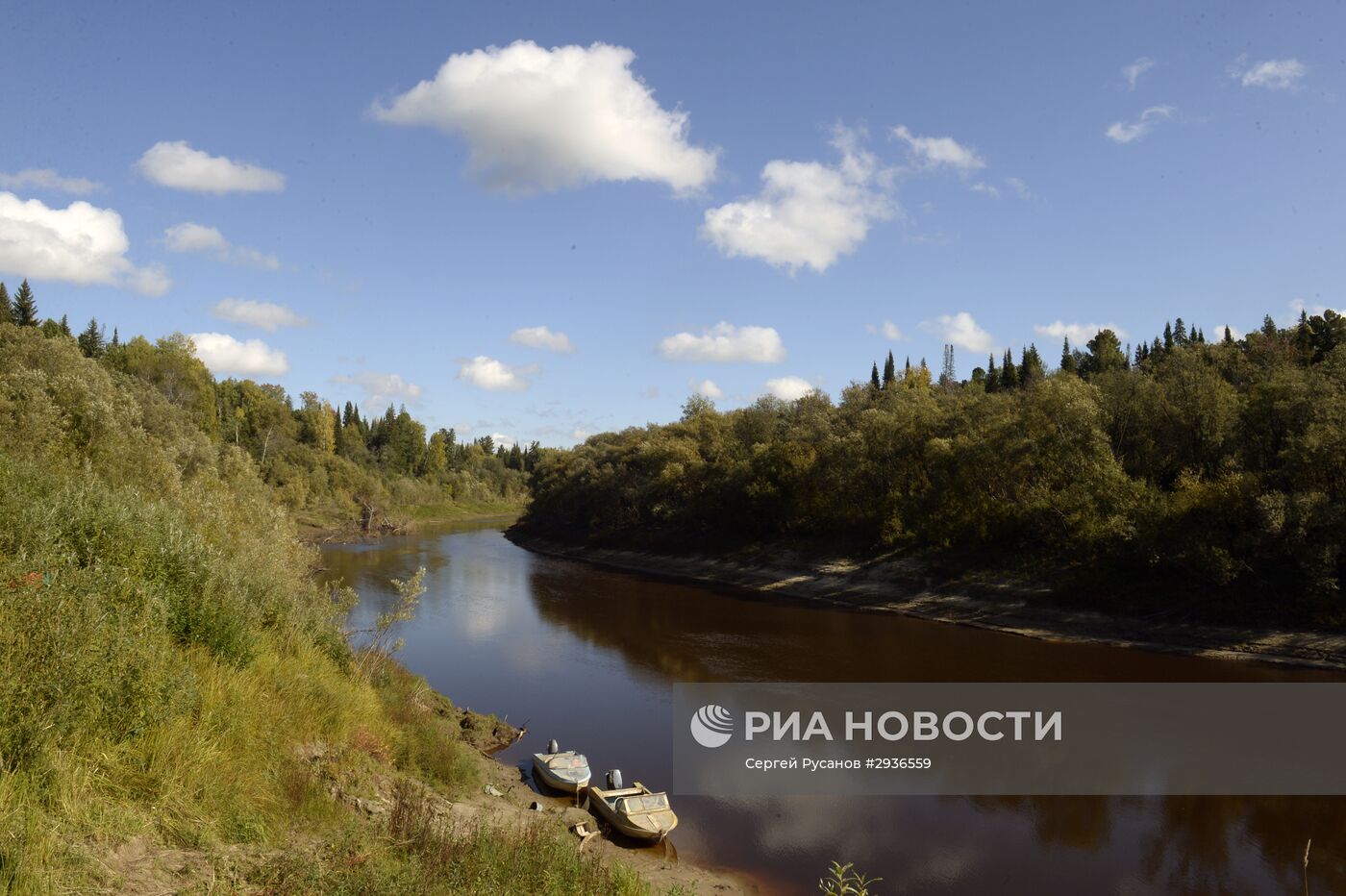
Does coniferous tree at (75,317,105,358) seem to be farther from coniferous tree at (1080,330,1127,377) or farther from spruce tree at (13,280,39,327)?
coniferous tree at (1080,330,1127,377)

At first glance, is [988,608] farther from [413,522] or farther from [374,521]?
[413,522]

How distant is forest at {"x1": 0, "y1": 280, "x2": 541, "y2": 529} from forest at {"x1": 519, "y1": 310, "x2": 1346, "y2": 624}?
40.5 m

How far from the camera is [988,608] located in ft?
121

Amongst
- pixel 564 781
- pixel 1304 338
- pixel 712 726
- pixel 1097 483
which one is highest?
pixel 1304 338

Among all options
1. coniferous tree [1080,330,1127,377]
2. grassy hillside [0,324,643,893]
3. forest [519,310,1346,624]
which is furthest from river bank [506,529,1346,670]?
coniferous tree [1080,330,1127,377]

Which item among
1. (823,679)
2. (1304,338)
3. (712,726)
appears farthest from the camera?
(1304,338)

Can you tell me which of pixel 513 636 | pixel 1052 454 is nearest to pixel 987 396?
pixel 1052 454

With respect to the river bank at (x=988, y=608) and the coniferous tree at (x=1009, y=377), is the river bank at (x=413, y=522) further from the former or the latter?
the coniferous tree at (x=1009, y=377)

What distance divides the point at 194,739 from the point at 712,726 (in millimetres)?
16033

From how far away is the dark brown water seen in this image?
14.8 meters

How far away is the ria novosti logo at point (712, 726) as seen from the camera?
21734mm

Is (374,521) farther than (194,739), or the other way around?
(374,521)

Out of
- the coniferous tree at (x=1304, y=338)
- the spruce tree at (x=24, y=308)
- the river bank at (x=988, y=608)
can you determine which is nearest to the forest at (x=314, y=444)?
the spruce tree at (x=24, y=308)

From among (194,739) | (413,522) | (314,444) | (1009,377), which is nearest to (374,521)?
(413,522)
